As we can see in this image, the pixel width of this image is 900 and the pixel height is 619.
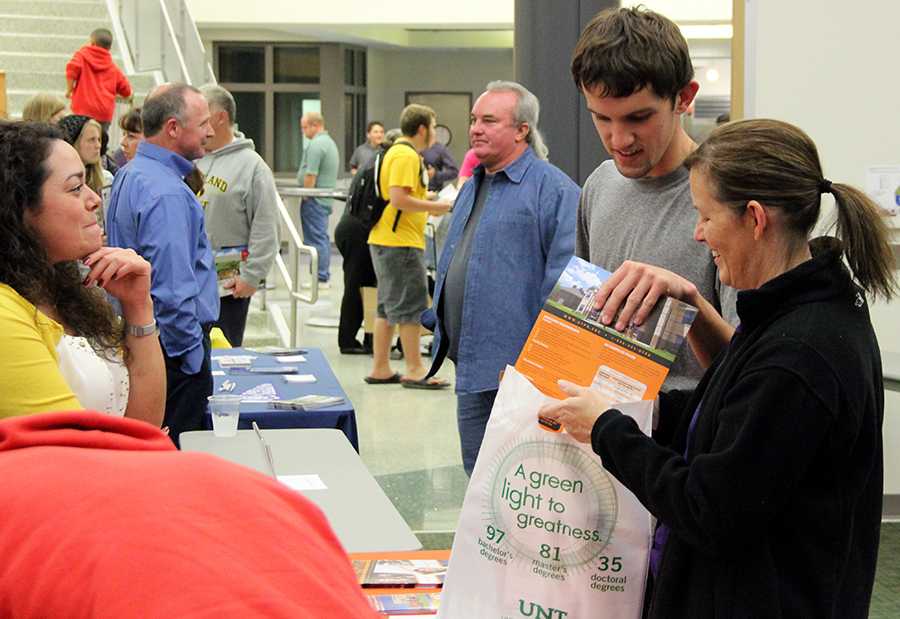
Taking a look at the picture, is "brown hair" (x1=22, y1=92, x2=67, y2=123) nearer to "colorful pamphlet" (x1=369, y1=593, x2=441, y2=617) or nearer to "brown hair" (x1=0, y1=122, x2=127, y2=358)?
"brown hair" (x1=0, y1=122, x2=127, y2=358)

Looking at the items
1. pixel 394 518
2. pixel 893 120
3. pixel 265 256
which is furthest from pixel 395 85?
pixel 394 518

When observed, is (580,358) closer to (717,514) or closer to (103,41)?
(717,514)

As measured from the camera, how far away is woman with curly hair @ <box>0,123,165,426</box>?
2117mm

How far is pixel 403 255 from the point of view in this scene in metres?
7.92

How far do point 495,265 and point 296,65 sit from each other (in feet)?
53.9

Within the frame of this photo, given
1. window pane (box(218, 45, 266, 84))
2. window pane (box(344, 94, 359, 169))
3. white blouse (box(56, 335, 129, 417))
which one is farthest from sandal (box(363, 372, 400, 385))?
window pane (box(218, 45, 266, 84))

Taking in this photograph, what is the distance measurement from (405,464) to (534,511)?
4257mm

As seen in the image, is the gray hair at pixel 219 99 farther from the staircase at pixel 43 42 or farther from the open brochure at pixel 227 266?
the staircase at pixel 43 42

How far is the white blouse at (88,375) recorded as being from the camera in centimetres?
247

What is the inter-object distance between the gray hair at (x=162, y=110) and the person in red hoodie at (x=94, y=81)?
587 cm

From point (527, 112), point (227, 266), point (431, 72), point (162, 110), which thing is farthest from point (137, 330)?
point (431, 72)

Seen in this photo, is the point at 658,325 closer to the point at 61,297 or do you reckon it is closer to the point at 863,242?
the point at 863,242

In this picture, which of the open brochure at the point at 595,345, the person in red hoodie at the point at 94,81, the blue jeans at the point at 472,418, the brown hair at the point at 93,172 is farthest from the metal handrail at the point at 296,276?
the open brochure at the point at 595,345

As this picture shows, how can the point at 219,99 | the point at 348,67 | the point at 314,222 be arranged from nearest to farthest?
the point at 219,99 → the point at 314,222 → the point at 348,67
